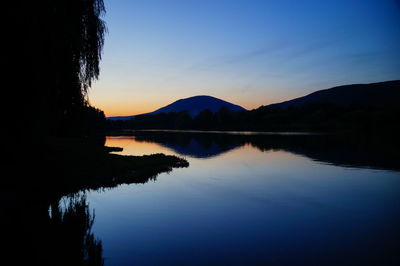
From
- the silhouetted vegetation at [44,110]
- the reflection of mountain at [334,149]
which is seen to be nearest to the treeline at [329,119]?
the reflection of mountain at [334,149]

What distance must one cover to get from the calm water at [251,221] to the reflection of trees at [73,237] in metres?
0.49

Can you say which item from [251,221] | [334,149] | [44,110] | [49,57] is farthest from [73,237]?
[334,149]

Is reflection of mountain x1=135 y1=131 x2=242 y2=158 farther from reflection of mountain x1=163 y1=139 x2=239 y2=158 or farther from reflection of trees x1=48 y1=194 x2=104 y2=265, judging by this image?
reflection of trees x1=48 y1=194 x2=104 y2=265

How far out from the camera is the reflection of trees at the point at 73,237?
28.5 ft

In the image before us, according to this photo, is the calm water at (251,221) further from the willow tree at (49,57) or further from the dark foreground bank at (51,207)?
the willow tree at (49,57)

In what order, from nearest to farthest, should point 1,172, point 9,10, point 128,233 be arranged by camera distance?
point 9,10 → point 128,233 → point 1,172

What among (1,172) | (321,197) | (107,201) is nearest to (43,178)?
(1,172)

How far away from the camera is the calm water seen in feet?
33.1

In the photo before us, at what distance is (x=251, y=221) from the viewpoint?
14.0 m

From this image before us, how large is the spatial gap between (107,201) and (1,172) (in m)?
6.13

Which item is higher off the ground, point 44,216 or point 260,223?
point 44,216

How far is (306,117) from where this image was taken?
182m

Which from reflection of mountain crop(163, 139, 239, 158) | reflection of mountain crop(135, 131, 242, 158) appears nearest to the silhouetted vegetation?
reflection of mountain crop(163, 139, 239, 158)

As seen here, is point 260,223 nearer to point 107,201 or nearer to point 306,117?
point 107,201
